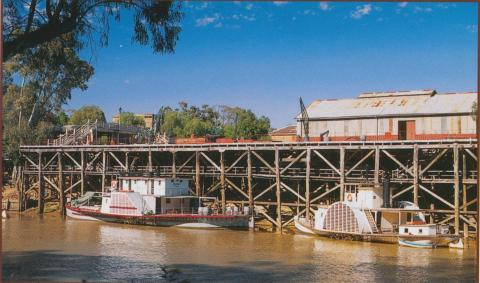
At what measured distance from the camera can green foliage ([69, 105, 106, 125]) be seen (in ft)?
278

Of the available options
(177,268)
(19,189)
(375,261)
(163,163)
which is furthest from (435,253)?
(19,189)

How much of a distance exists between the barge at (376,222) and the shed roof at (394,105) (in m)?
9.30

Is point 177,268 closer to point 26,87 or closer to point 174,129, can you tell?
point 26,87

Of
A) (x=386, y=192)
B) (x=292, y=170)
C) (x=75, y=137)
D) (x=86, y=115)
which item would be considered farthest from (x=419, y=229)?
(x=86, y=115)

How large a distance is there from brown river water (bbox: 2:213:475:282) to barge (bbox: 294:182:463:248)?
0.63 m

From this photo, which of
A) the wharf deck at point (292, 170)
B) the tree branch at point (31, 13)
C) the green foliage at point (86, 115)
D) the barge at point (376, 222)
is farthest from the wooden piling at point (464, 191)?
the green foliage at point (86, 115)

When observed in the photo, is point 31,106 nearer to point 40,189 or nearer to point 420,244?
point 40,189

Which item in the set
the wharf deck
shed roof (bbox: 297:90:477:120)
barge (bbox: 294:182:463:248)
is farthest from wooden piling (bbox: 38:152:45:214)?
barge (bbox: 294:182:463:248)

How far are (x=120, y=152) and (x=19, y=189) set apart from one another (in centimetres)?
1006

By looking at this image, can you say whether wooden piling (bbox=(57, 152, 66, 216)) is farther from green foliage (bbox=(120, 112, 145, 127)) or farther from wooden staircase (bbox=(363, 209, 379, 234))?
green foliage (bbox=(120, 112, 145, 127))

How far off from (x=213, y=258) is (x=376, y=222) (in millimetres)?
11125

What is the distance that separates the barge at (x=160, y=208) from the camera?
1436 inches

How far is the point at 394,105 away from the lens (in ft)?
136

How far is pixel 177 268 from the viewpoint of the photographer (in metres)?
23.4
